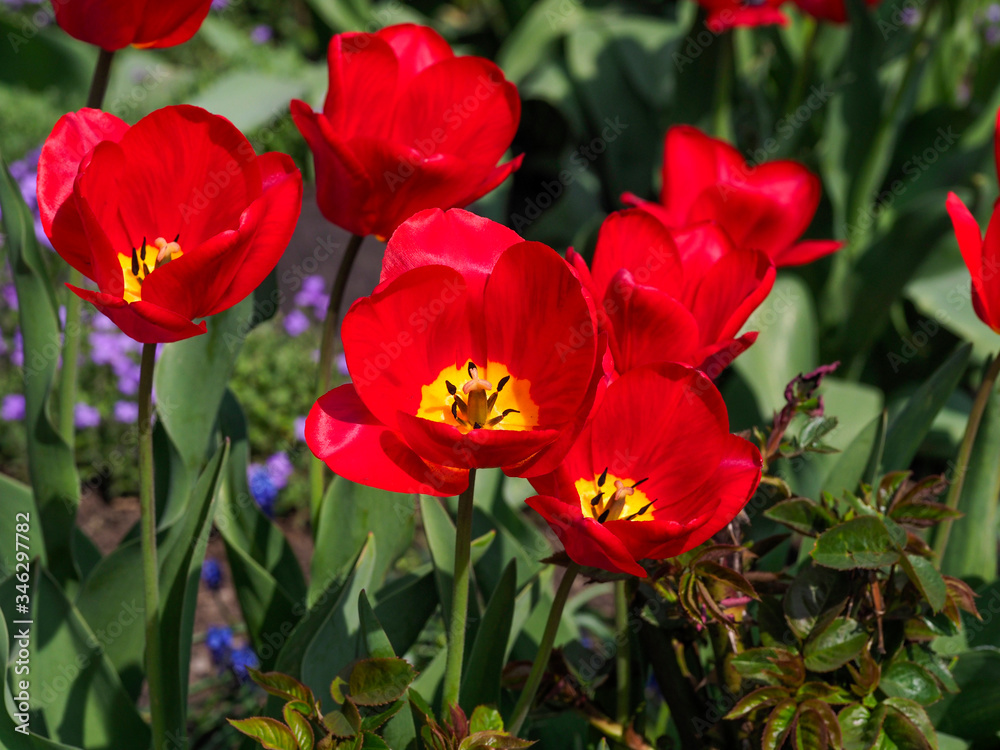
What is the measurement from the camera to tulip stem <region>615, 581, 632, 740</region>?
0.89m

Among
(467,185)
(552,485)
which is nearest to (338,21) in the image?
(467,185)

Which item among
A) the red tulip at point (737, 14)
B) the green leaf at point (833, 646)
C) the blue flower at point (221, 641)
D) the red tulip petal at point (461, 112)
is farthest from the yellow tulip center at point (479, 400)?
the red tulip at point (737, 14)

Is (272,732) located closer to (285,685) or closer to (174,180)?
(285,685)

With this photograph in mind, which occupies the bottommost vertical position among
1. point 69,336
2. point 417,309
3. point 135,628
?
point 135,628

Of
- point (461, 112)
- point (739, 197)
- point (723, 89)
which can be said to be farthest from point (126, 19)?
point (723, 89)

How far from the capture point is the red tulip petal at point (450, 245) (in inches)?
27.4

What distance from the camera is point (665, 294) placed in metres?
0.75

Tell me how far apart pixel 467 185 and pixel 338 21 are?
12.9 feet

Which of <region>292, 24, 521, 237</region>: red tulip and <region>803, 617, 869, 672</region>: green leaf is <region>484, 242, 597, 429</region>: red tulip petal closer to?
<region>292, 24, 521, 237</region>: red tulip

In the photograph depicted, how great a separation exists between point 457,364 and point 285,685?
30 centimetres

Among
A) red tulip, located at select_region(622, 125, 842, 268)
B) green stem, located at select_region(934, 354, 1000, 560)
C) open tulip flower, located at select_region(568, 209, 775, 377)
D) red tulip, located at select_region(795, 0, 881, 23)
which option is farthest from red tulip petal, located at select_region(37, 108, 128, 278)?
red tulip, located at select_region(795, 0, 881, 23)

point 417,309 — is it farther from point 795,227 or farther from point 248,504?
point 795,227

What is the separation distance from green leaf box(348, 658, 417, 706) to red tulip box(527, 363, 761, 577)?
164 millimetres

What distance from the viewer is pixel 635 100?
352cm
